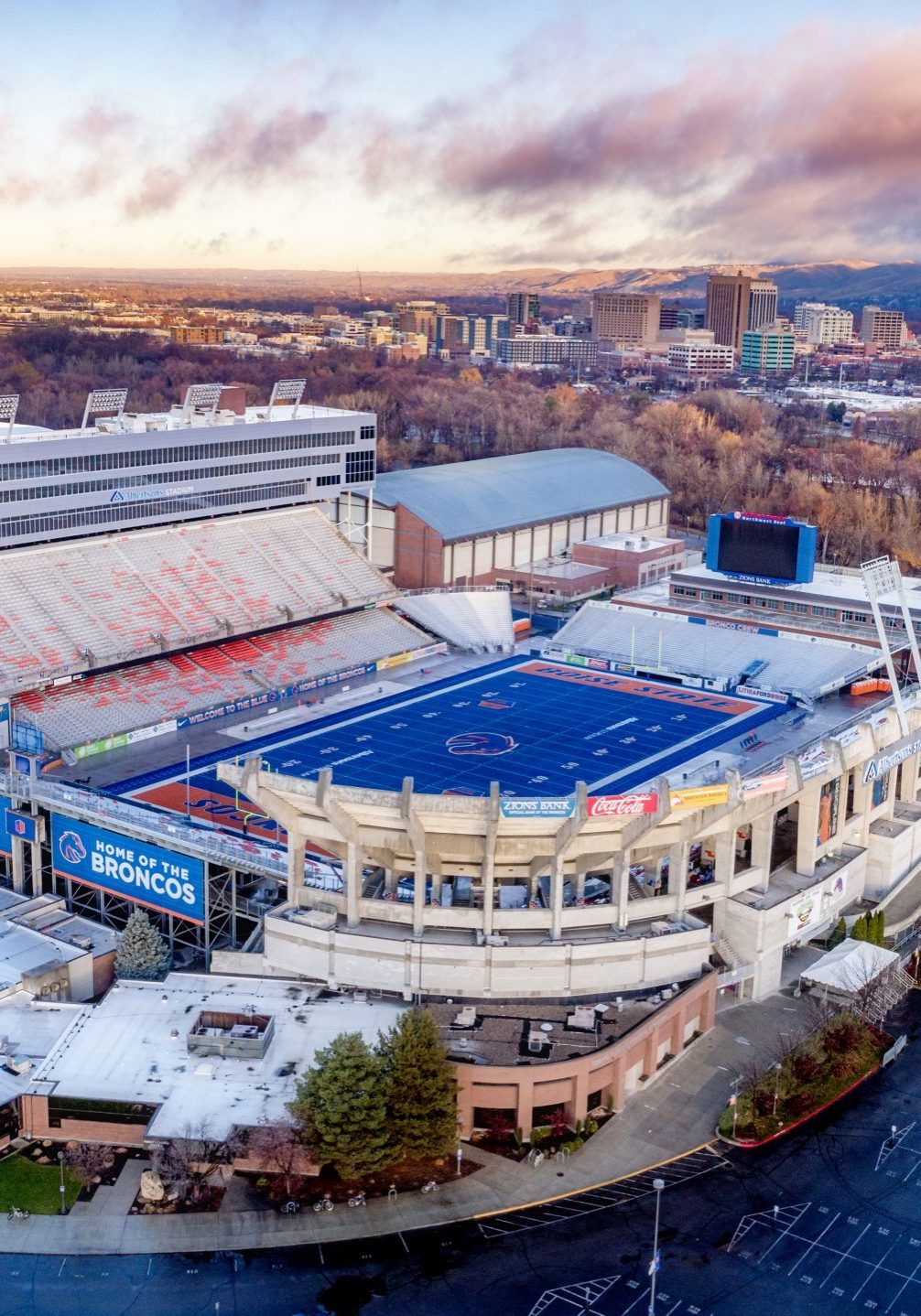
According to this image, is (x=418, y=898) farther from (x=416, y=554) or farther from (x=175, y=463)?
(x=416, y=554)

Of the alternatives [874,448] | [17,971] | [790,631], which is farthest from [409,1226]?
[874,448]

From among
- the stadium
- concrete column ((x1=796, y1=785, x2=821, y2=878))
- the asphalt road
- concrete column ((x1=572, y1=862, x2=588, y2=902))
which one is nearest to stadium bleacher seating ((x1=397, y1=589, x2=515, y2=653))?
the stadium

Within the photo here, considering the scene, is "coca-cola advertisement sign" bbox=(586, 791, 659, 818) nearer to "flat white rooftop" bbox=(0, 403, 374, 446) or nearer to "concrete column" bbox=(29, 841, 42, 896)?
"concrete column" bbox=(29, 841, 42, 896)

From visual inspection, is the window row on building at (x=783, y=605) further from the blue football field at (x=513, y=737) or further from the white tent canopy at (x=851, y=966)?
the white tent canopy at (x=851, y=966)

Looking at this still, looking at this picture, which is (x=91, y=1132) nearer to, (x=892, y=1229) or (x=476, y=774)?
(x=892, y=1229)

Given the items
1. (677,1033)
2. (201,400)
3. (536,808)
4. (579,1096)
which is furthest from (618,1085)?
(201,400)
